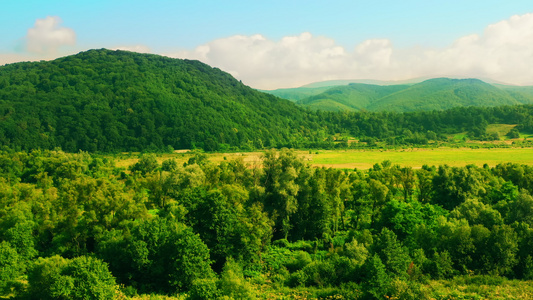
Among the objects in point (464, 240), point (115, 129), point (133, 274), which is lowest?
point (133, 274)

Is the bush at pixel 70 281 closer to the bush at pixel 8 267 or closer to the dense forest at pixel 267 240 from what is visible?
the dense forest at pixel 267 240

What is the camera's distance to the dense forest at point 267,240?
94.2ft

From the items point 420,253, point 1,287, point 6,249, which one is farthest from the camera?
point 420,253

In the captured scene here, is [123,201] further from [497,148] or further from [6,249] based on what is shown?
[497,148]

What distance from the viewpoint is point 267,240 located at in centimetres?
4078

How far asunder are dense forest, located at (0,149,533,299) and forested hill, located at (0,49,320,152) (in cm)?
10602

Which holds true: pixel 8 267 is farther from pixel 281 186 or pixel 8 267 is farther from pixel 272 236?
pixel 281 186

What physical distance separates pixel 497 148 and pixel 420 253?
12905cm

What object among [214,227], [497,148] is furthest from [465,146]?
[214,227]

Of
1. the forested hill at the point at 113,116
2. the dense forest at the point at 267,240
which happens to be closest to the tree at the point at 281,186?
the dense forest at the point at 267,240

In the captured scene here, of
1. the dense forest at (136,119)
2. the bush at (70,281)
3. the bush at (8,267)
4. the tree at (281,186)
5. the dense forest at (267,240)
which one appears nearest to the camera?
the bush at (70,281)

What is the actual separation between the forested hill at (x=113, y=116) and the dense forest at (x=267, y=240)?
10602 cm

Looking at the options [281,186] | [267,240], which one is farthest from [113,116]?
[267,240]

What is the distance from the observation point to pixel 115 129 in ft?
498
